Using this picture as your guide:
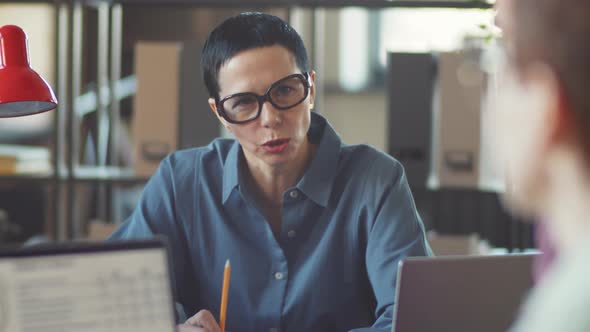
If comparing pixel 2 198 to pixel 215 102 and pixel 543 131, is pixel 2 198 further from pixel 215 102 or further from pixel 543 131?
pixel 543 131

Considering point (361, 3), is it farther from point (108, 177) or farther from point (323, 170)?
point (323, 170)

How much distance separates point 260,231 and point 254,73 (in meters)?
0.32

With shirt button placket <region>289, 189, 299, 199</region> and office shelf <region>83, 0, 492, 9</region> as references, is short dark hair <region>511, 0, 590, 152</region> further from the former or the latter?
office shelf <region>83, 0, 492, 9</region>

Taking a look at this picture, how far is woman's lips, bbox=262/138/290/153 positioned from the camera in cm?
165

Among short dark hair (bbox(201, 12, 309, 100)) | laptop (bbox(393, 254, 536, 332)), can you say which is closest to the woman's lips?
short dark hair (bbox(201, 12, 309, 100))

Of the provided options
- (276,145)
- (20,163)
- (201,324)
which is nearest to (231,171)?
(276,145)

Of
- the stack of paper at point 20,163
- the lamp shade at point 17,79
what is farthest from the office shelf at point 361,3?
the lamp shade at point 17,79

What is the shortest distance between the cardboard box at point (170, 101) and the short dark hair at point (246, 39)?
3.71 ft

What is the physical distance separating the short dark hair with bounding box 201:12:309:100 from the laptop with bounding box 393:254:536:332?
65 centimetres

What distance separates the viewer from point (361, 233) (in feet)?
5.49

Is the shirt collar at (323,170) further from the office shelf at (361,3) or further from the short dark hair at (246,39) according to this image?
the office shelf at (361,3)

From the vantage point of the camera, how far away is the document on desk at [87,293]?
1033 mm

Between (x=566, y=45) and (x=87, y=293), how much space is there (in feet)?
2.24

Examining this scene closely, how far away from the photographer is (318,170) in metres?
1.71
